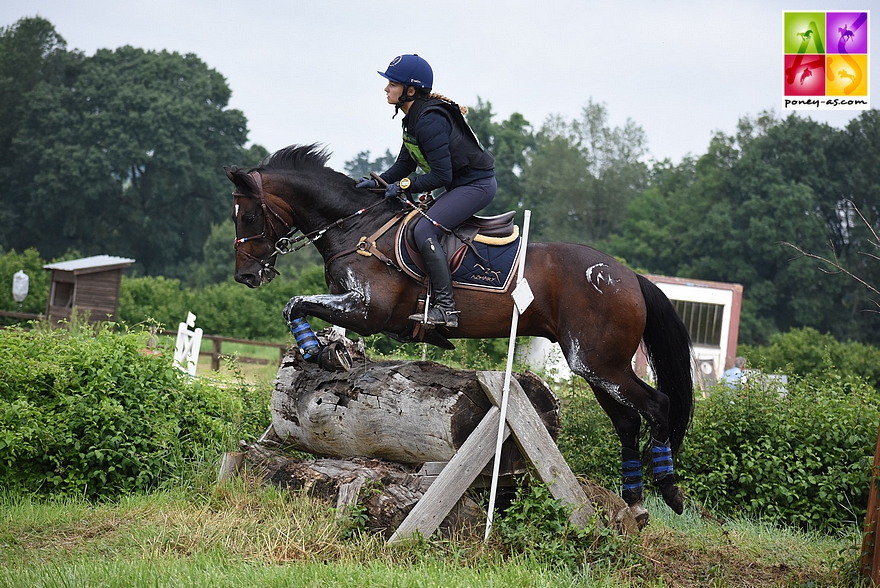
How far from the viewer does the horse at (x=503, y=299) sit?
571 cm

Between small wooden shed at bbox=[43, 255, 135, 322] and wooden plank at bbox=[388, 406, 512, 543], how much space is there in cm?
1643

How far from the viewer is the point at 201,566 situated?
4.76 meters

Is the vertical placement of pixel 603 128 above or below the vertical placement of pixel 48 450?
above

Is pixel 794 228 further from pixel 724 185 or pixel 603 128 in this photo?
pixel 603 128

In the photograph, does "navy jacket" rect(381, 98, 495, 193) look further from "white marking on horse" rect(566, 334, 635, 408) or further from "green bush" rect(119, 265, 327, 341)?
"green bush" rect(119, 265, 327, 341)

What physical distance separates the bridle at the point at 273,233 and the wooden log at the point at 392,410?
0.98 metres

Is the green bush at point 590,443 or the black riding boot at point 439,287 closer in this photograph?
the black riding boot at point 439,287

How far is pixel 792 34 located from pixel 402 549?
839 cm

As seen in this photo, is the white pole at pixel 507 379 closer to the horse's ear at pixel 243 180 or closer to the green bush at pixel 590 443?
the horse's ear at pixel 243 180

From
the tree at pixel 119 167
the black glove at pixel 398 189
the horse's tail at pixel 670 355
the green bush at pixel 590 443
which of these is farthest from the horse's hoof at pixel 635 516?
the tree at pixel 119 167

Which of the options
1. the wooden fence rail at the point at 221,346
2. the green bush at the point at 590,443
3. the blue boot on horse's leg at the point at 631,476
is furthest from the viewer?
the wooden fence rail at the point at 221,346

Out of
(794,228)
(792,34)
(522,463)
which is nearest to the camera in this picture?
(522,463)

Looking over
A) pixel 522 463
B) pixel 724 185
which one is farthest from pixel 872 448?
pixel 724 185

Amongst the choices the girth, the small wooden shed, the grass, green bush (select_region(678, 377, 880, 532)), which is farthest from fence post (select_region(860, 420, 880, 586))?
the small wooden shed
